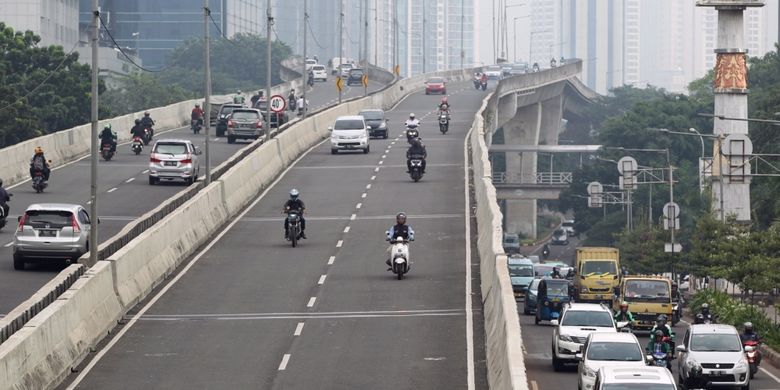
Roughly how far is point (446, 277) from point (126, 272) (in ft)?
25.9

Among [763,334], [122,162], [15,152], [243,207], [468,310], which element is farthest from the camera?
[122,162]

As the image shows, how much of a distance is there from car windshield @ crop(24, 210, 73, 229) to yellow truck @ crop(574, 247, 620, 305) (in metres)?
24.0

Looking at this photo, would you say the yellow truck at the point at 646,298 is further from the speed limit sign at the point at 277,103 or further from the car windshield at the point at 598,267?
the speed limit sign at the point at 277,103

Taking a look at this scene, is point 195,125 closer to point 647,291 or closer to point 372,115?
point 372,115

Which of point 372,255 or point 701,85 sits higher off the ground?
point 701,85

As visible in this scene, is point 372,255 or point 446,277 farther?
point 372,255

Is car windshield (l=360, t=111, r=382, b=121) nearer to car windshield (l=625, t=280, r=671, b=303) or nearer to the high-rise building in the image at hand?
car windshield (l=625, t=280, r=671, b=303)

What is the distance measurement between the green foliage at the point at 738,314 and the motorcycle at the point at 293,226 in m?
12.8

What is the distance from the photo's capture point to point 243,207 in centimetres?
4966

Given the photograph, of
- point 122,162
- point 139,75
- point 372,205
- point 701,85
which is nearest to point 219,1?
point 139,75

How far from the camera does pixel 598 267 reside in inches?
2190

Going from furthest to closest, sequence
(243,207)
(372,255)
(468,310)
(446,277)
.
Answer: (243,207) → (372,255) → (446,277) → (468,310)

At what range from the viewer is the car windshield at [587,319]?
35250mm

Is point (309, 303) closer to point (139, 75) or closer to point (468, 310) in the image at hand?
point (468, 310)
